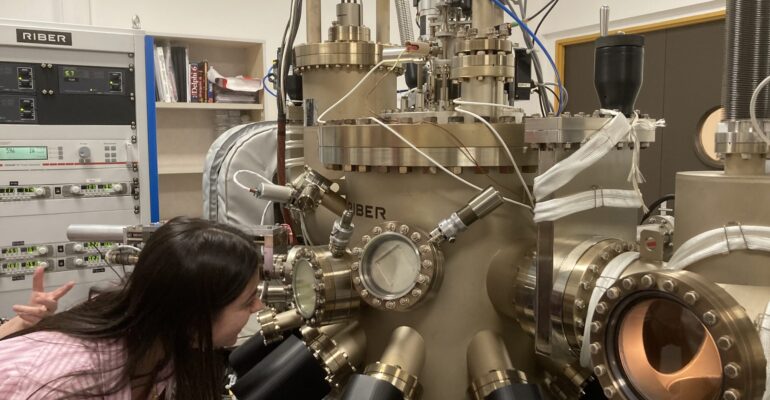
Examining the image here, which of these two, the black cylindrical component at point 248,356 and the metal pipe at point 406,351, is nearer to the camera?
the metal pipe at point 406,351

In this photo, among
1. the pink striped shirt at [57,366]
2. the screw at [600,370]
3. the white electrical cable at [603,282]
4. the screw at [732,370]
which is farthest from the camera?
the pink striped shirt at [57,366]

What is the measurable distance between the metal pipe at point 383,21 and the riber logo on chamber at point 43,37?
1.35 m

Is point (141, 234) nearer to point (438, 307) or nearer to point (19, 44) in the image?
point (438, 307)

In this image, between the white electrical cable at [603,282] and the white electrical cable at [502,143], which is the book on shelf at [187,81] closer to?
the white electrical cable at [502,143]

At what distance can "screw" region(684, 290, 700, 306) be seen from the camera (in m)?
0.56

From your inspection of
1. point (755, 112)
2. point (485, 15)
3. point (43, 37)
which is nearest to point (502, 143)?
point (485, 15)

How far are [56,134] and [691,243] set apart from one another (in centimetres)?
211

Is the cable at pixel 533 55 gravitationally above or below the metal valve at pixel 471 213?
above

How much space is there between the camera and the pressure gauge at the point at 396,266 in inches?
34.8

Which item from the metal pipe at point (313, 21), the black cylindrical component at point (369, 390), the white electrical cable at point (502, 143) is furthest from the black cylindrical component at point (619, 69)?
Answer: the metal pipe at point (313, 21)

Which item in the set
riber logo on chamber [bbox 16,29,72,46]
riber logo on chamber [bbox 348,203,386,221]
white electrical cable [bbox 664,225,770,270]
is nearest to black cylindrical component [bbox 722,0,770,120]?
white electrical cable [bbox 664,225,770,270]

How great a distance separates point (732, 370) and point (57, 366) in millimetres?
829

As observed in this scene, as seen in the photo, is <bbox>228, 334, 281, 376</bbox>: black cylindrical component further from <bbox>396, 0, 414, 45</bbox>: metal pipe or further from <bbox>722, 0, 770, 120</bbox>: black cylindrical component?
<bbox>722, 0, 770, 120</bbox>: black cylindrical component

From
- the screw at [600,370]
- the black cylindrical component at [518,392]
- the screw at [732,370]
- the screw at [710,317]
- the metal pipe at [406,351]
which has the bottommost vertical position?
the black cylindrical component at [518,392]
